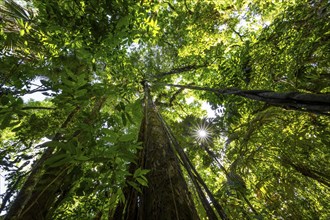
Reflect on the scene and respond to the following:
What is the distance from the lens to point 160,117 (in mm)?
3006

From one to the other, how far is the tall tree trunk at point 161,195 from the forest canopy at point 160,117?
0.04 feet

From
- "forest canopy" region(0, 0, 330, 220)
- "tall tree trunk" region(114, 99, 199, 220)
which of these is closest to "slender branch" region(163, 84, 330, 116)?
"forest canopy" region(0, 0, 330, 220)

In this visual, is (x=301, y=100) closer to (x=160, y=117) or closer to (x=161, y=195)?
(x=161, y=195)

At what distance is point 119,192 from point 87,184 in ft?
0.91

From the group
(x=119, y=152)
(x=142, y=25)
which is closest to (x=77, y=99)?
(x=119, y=152)

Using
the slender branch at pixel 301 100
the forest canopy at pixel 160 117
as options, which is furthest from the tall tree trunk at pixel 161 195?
the slender branch at pixel 301 100

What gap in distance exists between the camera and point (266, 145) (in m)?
3.64

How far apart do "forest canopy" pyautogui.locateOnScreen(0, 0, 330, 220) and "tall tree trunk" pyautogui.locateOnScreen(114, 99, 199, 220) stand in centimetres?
1

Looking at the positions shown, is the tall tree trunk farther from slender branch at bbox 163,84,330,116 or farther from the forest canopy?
slender branch at bbox 163,84,330,116

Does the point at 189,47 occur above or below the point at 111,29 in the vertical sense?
above

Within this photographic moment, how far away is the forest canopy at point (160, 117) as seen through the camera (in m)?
1.33

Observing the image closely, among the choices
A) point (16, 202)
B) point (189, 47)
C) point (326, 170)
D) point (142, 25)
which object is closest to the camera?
point (142, 25)

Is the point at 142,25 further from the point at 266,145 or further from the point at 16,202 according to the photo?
the point at 16,202

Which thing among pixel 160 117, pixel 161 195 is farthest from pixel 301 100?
pixel 160 117
